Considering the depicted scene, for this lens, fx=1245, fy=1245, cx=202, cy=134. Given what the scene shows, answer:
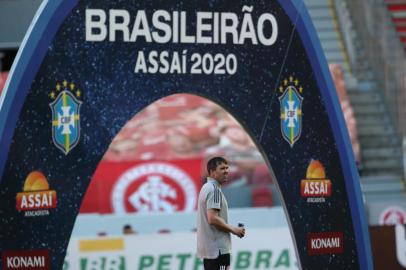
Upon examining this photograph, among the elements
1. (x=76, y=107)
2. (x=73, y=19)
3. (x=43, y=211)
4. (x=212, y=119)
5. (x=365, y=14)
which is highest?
(x=365, y=14)

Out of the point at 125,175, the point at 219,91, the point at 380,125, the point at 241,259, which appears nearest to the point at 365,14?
the point at 380,125

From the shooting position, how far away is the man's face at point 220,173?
384 inches

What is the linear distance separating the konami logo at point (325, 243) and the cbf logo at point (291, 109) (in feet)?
2.79

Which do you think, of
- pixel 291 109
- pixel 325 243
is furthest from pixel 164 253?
pixel 291 109

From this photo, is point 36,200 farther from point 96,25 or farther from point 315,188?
point 315,188

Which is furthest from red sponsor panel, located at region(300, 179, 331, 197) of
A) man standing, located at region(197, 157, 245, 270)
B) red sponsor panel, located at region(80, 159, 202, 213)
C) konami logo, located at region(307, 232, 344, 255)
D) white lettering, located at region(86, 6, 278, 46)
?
red sponsor panel, located at region(80, 159, 202, 213)

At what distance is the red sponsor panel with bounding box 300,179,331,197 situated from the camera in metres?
10.6

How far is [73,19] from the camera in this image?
9.48 meters

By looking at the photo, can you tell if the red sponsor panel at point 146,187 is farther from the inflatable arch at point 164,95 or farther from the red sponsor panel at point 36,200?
the red sponsor panel at point 36,200

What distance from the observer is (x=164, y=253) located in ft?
47.9

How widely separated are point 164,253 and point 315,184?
429 cm

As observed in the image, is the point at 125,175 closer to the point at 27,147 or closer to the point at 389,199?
the point at 389,199

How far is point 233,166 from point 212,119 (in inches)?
44.1

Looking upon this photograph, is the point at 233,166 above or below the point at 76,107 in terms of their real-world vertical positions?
above
